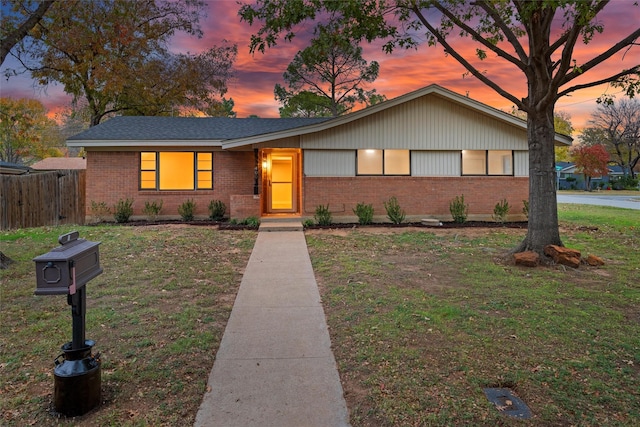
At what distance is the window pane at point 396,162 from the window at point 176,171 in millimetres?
6601

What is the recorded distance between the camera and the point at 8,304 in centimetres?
536

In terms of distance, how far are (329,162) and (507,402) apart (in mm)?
11630

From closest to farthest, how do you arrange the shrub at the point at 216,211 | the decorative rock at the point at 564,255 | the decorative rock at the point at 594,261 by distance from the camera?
the decorative rock at the point at 564,255 → the decorative rock at the point at 594,261 → the shrub at the point at 216,211

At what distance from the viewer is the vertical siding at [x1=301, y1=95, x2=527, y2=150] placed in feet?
46.3

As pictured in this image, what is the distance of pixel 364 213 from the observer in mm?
13695

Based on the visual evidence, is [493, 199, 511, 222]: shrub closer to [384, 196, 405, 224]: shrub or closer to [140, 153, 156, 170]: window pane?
[384, 196, 405, 224]: shrub

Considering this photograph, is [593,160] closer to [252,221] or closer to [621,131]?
[621,131]

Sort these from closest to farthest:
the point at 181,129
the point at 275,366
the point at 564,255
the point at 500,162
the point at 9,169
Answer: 1. the point at 275,366
2. the point at 564,255
3. the point at 500,162
4. the point at 181,129
5. the point at 9,169

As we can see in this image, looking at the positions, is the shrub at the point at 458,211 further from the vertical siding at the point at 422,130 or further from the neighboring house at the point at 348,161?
the vertical siding at the point at 422,130

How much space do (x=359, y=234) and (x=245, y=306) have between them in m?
6.90

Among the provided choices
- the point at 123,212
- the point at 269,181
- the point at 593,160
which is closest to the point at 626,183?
the point at 593,160

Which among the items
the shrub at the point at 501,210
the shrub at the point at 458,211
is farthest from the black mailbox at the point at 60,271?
the shrub at the point at 501,210

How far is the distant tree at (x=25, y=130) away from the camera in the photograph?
111 feet

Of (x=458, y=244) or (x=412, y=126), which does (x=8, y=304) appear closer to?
(x=458, y=244)
